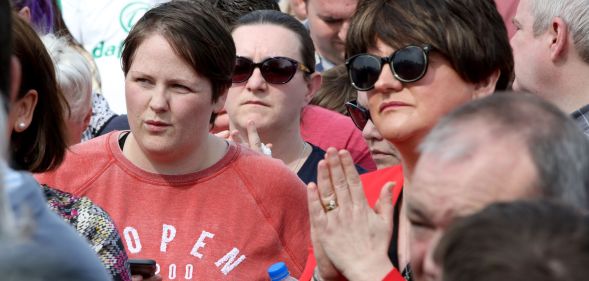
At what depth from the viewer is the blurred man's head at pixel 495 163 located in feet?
8.04

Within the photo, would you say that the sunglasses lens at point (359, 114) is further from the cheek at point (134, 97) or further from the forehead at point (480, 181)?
the forehead at point (480, 181)

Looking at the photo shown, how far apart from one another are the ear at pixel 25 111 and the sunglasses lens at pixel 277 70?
6.23 ft

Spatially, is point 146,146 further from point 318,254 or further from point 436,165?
point 436,165

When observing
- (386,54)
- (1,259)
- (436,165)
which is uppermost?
(1,259)

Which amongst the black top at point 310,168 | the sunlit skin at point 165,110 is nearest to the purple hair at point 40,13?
the black top at point 310,168

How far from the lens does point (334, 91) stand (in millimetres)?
6488

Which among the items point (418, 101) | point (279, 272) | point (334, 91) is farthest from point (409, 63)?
point (334, 91)

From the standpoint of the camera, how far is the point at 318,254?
3477 millimetres

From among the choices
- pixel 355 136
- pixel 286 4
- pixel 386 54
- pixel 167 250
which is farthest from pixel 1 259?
pixel 286 4

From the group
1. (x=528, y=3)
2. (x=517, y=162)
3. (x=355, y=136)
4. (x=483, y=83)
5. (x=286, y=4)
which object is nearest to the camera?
(x=517, y=162)

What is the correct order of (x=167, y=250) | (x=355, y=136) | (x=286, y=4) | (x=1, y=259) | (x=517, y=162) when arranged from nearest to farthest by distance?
(x=1, y=259), (x=517, y=162), (x=167, y=250), (x=355, y=136), (x=286, y=4)

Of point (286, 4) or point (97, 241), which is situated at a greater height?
point (97, 241)

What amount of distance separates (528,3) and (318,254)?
6.09ft

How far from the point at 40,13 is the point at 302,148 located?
2002mm
